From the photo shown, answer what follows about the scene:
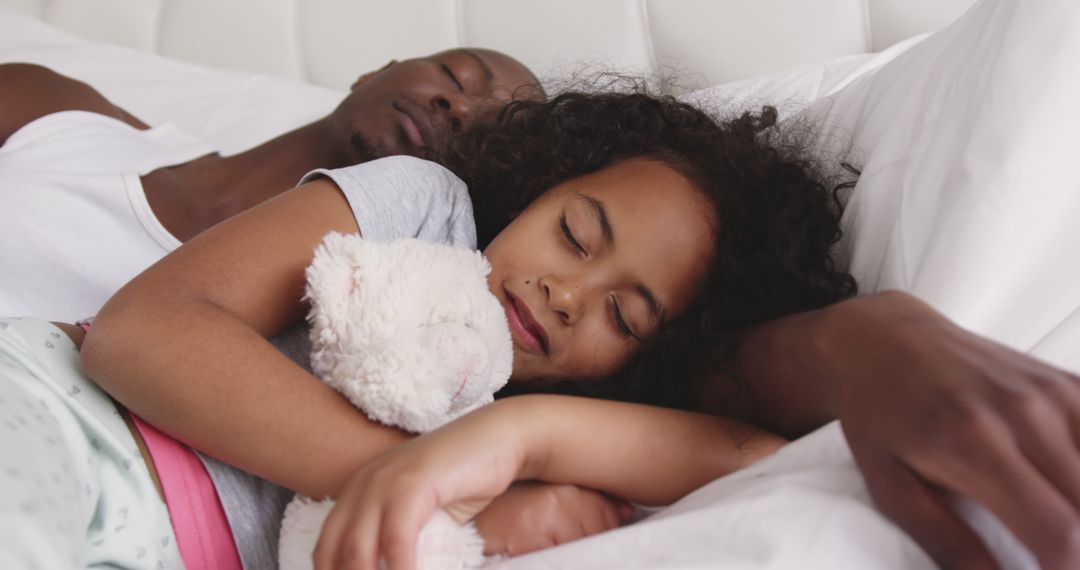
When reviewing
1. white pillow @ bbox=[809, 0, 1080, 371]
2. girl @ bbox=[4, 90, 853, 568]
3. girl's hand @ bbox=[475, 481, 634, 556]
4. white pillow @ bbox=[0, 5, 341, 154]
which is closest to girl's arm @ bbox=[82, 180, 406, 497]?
girl @ bbox=[4, 90, 853, 568]

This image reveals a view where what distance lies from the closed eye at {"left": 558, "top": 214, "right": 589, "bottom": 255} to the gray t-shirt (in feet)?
0.41

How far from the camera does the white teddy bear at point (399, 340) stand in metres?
0.64

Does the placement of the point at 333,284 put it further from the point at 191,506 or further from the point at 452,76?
the point at 452,76

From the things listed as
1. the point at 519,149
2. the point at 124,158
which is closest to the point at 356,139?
the point at 124,158

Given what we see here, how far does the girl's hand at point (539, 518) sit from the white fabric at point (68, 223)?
77 centimetres

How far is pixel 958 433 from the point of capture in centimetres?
42

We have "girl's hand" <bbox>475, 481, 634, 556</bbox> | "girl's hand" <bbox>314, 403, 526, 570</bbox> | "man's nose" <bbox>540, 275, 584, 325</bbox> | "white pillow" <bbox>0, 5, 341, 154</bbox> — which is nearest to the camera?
"girl's hand" <bbox>314, 403, 526, 570</bbox>

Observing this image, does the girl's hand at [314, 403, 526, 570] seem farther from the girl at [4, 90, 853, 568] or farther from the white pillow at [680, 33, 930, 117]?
the white pillow at [680, 33, 930, 117]

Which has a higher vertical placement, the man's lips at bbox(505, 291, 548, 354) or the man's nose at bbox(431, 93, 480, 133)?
the man's nose at bbox(431, 93, 480, 133)

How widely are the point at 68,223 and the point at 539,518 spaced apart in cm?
90

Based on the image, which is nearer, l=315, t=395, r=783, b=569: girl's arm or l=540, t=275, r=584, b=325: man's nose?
l=315, t=395, r=783, b=569: girl's arm

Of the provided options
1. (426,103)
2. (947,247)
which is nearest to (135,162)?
(426,103)

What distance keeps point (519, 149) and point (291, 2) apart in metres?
1.04

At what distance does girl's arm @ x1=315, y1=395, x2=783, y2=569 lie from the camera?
0.52 meters
